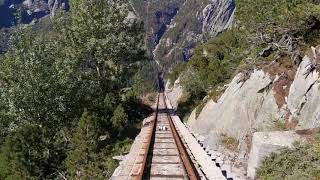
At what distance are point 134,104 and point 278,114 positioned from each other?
98.9ft

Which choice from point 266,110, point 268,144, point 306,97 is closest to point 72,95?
point 266,110

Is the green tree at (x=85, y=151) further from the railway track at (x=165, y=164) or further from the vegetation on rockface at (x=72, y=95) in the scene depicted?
the railway track at (x=165, y=164)

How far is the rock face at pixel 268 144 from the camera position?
11352 millimetres

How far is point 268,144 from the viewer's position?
450 inches

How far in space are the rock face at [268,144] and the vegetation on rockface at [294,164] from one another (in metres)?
0.21

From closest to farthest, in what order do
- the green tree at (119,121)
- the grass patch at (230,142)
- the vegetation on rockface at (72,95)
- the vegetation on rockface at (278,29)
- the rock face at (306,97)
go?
the rock face at (306,97) → the vegetation on rockface at (278,29) → the grass patch at (230,142) → the vegetation on rockface at (72,95) → the green tree at (119,121)

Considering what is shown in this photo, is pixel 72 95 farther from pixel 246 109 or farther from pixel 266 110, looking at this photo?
pixel 266 110

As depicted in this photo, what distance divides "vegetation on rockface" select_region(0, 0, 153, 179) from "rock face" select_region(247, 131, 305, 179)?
8.45 m

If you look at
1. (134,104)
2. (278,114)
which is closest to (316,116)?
(278,114)

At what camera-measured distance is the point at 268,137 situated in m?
11.9

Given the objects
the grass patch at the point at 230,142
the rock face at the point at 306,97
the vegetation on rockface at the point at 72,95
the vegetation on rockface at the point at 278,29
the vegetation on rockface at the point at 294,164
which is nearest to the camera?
the vegetation on rockface at the point at 294,164

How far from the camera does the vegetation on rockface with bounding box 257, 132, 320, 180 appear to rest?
388 inches

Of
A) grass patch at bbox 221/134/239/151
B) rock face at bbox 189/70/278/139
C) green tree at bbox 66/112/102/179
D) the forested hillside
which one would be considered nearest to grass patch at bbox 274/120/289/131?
the forested hillside

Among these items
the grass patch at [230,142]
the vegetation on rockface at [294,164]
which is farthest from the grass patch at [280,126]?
the vegetation on rockface at [294,164]
